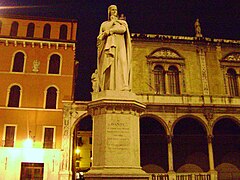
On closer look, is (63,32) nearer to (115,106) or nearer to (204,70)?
(204,70)

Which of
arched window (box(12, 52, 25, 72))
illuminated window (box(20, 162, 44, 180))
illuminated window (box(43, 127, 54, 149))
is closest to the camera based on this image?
illuminated window (box(20, 162, 44, 180))

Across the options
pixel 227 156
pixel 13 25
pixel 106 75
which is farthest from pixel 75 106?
pixel 106 75

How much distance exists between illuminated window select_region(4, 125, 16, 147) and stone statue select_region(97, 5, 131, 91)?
17.5m

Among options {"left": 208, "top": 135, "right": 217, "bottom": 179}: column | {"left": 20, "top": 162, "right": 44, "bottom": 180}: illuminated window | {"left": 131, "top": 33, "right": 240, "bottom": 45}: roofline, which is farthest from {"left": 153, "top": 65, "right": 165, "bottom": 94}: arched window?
{"left": 20, "top": 162, "right": 44, "bottom": 180}: illuminated window

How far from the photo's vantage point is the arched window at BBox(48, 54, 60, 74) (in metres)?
24.9

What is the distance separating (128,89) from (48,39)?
2023cm

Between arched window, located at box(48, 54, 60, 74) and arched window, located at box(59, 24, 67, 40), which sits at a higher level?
arched window, located at box(59, 24, 67, 40)

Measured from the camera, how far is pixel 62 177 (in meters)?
20.4

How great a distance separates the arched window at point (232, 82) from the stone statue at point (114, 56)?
21.0m

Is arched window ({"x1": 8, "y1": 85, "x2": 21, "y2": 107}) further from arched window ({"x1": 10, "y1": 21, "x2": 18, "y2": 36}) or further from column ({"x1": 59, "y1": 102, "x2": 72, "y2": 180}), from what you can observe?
arched window ({"x1": 10, "y1": 21, "x2": 18, "y2": 36})

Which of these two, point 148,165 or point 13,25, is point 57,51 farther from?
point 148,165

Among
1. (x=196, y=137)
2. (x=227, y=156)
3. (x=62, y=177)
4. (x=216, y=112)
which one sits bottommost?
(x=62, y=177)

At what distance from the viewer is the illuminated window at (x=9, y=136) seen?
21875mm

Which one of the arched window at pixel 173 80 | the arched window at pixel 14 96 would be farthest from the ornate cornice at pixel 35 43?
the arched window at pixel 173 80
